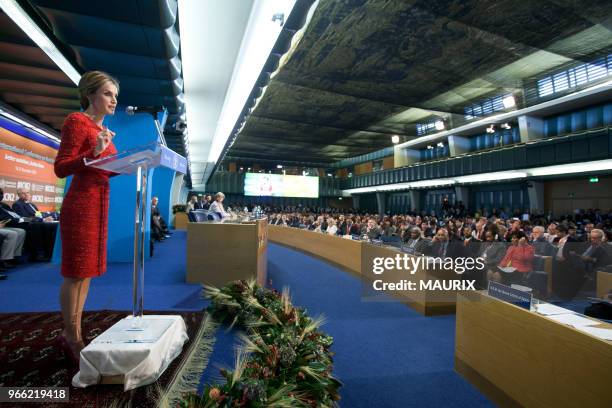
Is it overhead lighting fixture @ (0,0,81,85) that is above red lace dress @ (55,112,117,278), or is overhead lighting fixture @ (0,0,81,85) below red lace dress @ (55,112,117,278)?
above

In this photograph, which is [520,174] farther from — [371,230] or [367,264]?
[367,264]

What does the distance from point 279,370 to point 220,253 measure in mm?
2964

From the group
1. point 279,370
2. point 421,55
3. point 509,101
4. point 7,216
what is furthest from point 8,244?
point 509,101

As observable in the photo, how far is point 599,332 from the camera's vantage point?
4.83 feet

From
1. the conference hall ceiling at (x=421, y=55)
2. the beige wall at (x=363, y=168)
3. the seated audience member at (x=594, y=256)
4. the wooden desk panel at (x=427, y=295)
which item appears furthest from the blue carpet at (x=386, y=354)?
the beige wall at (x=363, y=168)

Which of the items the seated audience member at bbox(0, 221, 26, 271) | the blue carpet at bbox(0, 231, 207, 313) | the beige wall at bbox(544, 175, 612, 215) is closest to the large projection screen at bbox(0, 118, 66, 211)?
the seated audience member at bbox(0, 221, 26, 271)

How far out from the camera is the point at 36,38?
362 cm

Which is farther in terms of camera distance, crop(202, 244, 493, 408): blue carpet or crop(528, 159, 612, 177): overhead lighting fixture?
crop(528, 159, 612, 177): overhead lighting fixture

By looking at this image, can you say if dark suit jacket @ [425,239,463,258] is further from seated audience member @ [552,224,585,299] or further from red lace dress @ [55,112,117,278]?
red lace dress @ [55,112,117,278]

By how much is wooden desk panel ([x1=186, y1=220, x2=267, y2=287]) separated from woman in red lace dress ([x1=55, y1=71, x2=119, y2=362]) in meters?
2.58

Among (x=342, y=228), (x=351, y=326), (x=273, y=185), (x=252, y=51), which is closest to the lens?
(x=351, y=326)

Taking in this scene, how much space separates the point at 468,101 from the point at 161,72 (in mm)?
12633

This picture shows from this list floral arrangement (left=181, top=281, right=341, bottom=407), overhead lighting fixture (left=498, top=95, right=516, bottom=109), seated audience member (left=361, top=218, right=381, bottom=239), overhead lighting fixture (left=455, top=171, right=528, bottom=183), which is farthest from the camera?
overhead lighting fixture (left=455, top=171, right=528, bottom=183)

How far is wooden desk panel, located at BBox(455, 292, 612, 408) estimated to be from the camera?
1.33m
